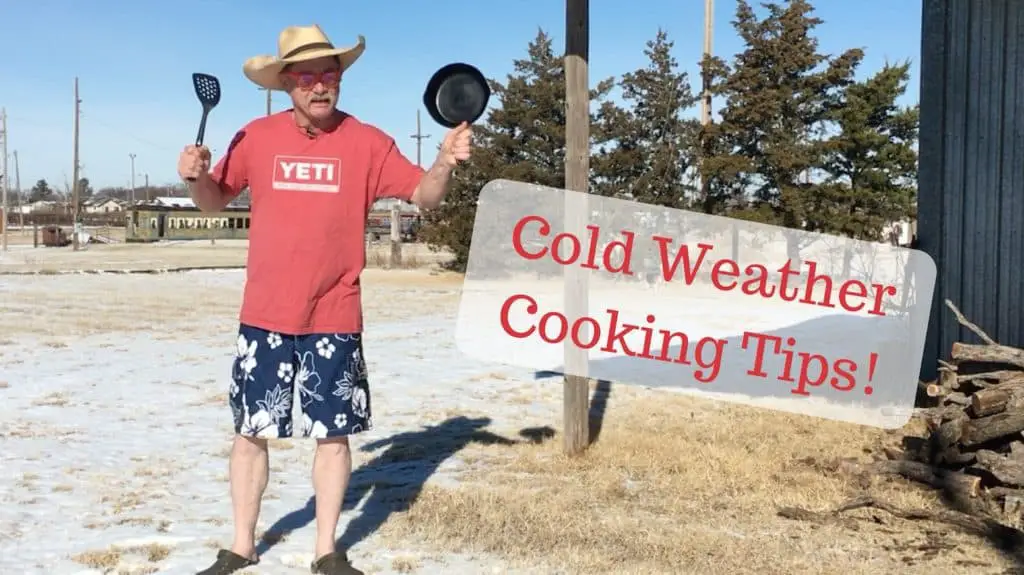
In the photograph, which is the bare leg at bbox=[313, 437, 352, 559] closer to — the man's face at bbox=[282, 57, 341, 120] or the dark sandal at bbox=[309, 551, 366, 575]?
the dark sandal at bbox=[309, 551, 366, 575]

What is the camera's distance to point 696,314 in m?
14.4

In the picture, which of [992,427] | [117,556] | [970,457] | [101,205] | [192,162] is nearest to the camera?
[192,162]

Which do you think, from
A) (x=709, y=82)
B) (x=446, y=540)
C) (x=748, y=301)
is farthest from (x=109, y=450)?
(x=709, y=82)

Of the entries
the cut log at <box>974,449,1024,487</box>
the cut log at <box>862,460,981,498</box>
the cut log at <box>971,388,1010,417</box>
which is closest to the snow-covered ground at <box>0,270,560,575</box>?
the cut log at <box>862,460,981,498</box>

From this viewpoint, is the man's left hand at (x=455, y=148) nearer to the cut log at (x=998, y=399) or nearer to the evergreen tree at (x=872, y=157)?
the cut log at (x=998, y=399)

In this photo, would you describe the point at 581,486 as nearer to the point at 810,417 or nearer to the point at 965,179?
the point at 810,417

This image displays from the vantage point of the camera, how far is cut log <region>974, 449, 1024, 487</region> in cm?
425

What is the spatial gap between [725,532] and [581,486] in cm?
96

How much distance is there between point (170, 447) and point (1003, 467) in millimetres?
4707

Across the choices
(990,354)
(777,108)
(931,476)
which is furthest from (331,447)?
(777,108)

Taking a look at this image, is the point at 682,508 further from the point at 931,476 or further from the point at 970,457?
the point at 970,457

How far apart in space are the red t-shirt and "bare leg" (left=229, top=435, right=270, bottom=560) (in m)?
0.48

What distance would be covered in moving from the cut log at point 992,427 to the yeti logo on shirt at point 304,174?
11.1 feet

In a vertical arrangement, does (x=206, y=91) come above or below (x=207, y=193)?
above
